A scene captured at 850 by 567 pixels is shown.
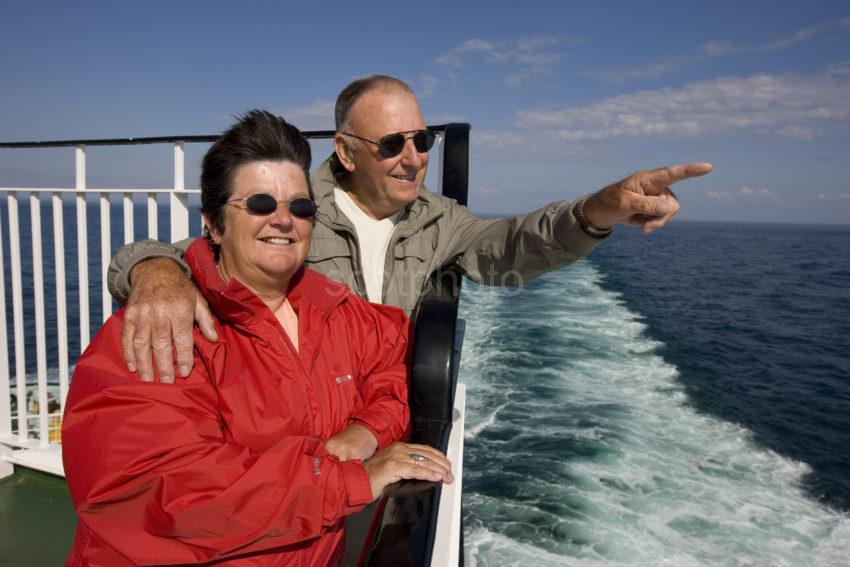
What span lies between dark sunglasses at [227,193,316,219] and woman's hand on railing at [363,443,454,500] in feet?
1.92

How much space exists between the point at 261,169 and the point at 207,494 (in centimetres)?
73

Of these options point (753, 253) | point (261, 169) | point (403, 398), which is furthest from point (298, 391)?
point (753, 253)

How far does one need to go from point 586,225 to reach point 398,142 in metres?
0.70

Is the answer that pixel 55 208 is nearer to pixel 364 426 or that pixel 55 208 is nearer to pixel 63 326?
pixel 63 326

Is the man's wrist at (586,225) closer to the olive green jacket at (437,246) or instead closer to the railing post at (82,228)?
the olive green jacket at (437,246)

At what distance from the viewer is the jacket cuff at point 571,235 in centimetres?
170

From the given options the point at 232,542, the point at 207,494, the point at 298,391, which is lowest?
the point at 232,542

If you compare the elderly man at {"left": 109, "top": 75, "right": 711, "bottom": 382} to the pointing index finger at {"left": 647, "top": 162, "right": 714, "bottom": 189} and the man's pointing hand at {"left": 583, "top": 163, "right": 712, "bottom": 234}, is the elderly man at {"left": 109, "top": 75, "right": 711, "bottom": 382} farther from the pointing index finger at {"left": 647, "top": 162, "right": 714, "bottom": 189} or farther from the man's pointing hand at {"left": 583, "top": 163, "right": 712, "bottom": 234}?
the pointing index finger at {"left": 647, "top": 162, "right": 714, "bottom": 189}

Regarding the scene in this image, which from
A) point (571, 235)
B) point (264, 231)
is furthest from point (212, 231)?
point (571, 235)

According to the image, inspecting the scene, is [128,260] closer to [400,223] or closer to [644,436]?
[400,223]

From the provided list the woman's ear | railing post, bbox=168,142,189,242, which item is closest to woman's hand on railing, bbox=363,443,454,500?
the woman's ear

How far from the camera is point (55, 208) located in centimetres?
263

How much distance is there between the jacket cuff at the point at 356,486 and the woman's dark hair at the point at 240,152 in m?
0.65

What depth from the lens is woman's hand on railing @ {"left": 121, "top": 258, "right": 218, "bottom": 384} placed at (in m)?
1.15
